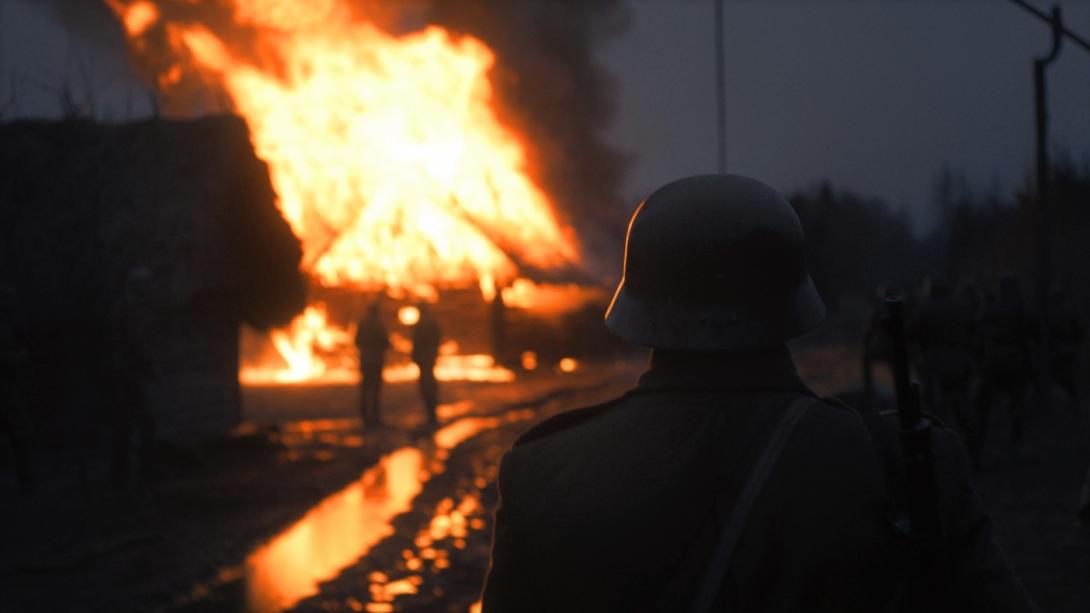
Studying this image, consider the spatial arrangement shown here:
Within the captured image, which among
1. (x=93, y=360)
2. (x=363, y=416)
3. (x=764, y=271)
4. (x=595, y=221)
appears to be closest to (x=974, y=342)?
(x=363, y=416)

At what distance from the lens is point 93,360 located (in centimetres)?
1499

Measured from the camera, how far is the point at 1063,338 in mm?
17734

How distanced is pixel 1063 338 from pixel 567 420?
1744 cm

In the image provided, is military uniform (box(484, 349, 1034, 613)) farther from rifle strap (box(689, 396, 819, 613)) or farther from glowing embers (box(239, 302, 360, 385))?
glowing embers (box(239, 302, 360, 385))

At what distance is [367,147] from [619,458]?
1419 inches

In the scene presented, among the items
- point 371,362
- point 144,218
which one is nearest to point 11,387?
point 144,218

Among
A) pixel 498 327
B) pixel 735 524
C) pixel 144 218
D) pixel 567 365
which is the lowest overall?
pixel 567 365

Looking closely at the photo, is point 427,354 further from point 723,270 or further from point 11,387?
point 723,270

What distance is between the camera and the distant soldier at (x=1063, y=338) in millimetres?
17672

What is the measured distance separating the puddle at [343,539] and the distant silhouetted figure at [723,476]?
17.0 ft

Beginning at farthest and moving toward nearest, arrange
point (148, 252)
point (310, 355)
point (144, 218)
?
point (310, 355)
point (144, 218)
point (148, 252)

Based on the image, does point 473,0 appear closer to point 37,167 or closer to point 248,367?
A: point 248,367

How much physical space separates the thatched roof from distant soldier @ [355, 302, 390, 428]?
1142 millimetres

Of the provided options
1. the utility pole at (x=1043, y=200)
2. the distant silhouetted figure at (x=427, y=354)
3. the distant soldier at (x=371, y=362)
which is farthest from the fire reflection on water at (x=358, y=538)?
the utility pole at (x=1043, y=200)
